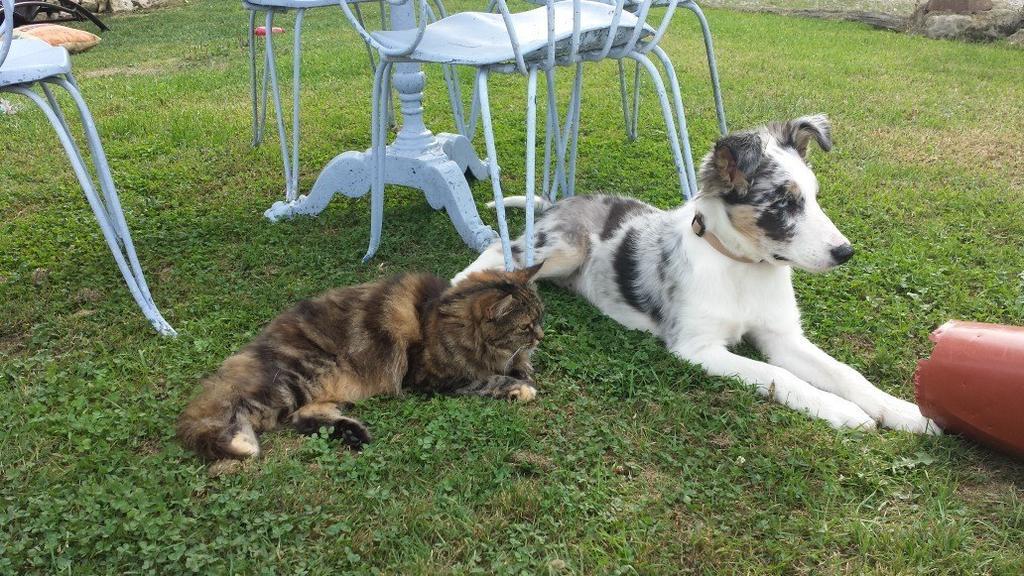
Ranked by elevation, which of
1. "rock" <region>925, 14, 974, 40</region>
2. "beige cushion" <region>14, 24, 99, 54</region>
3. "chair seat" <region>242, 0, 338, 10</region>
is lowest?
"beige cushion" <region>14, 24, 99, 54</region>

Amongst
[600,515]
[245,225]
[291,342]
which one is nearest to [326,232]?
[245,225]

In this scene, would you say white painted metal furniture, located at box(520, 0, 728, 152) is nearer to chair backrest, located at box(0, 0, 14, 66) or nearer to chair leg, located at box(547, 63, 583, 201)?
chair leg, located at box(547, 63, 583, 201)

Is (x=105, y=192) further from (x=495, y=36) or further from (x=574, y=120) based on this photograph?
(x=574, y=120)

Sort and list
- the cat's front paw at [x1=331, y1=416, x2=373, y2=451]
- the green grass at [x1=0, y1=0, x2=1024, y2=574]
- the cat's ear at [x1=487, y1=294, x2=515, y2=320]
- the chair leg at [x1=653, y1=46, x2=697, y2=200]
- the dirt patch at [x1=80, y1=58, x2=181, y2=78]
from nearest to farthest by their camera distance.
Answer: the green grass at [x1=0, y1=0, x2=1024, y2=574] → the cat's front paw at [x1=331, y1=416, x2=373, y2=451] → the cat's ear at [x1=487, y1=294, x2=515, y2=320] → the chair leg at [x1=653, y1=46, x2=697, y2=200] → the dirt patch at [x1=80, y1=58, x2=181, y2=78]

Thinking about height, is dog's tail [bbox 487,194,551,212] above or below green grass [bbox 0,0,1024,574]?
above

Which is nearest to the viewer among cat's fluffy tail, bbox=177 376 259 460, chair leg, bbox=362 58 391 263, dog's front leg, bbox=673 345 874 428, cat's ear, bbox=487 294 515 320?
cat's fluffy tail, bbox=177 376 259 460

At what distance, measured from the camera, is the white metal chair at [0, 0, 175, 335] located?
10.4 feet

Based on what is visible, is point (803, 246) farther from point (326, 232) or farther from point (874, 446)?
point (326, 232)

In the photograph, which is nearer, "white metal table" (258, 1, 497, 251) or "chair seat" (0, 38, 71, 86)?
"chair seat" (0, 38, 71, 86)

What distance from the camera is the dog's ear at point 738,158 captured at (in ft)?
10.4

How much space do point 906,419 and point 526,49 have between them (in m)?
2.13

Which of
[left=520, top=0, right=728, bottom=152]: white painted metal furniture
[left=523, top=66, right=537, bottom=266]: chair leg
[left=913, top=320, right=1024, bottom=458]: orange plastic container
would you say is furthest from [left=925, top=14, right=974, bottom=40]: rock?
[left=913, top=320, right=1024, bottom=458]: orange plastic container

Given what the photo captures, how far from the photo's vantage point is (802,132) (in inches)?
135

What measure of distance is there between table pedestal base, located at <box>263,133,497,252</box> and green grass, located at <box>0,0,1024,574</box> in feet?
0.48
